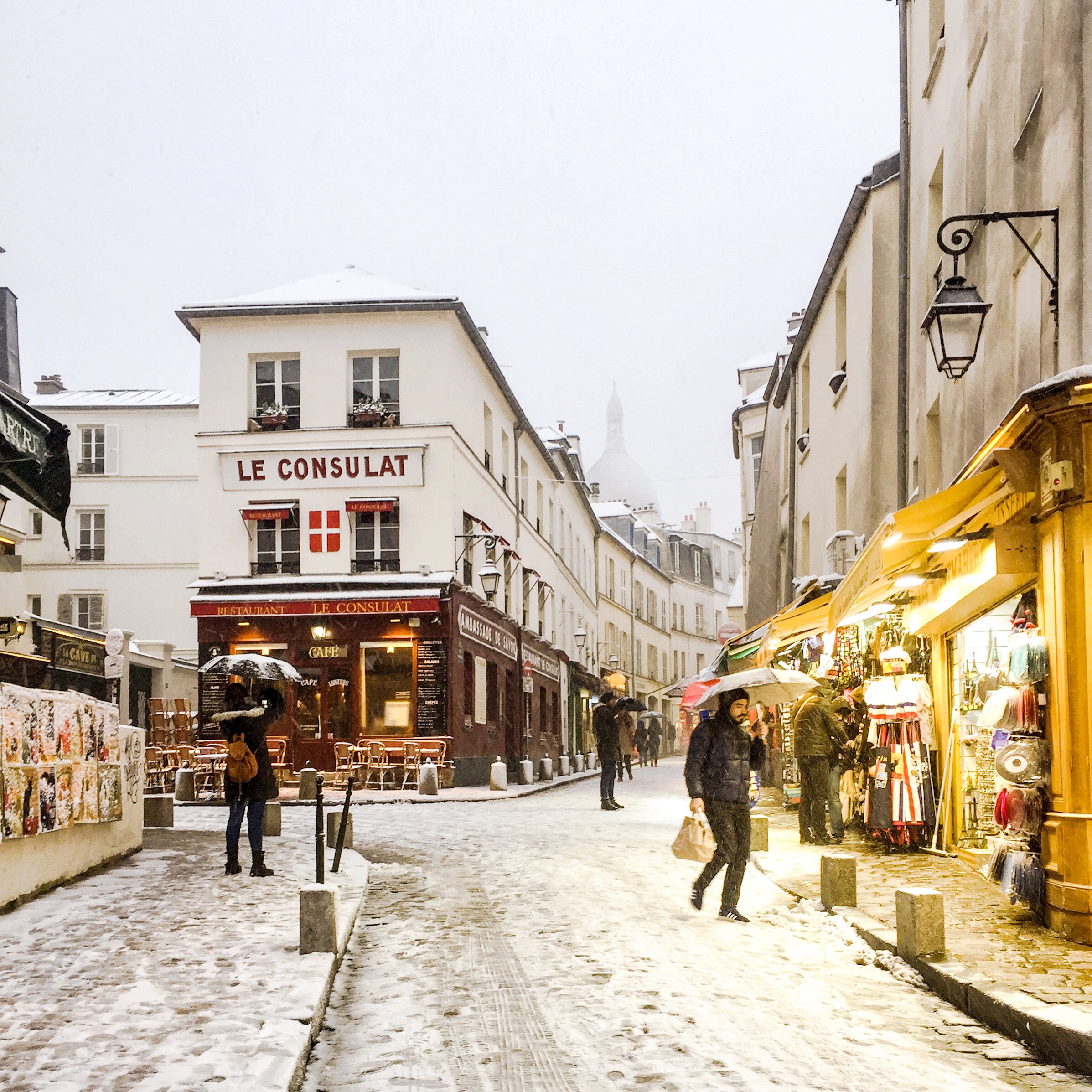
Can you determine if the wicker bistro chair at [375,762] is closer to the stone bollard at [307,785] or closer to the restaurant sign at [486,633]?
the restaurant sign at [486,633]

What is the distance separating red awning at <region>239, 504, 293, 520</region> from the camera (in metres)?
27.6

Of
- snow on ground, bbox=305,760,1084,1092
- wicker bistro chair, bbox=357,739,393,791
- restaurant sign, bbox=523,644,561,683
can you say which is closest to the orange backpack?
snow on ground, bbox=305,760,1084,1092

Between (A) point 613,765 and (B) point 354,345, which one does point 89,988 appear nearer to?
(A) point 613,765

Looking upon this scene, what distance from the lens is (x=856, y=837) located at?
1452 centimetres

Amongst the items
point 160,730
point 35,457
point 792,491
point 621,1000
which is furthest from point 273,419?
point 621,1000

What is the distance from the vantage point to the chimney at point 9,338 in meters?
22.4

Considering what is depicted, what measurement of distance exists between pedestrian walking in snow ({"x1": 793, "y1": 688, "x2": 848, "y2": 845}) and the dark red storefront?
1368 centimetres

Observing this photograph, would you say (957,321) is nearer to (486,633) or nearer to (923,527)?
(923,527)

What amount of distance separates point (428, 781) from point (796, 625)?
9.34 metres

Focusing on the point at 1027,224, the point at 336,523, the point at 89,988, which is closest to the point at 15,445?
the point at 89,988

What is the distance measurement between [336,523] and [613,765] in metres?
10.5

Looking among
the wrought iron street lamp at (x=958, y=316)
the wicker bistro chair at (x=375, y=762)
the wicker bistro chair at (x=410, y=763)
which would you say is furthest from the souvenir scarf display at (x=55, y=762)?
the wicker bistro chair at (x=375, y=762)

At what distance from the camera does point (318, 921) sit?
7.29m

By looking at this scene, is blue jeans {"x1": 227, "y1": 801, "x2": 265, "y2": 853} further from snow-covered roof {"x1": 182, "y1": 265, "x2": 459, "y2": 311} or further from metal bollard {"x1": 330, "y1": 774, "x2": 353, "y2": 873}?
snow-covered roof {"x1": 182, "y1": 265, "x2": 459, "y2": 311}
